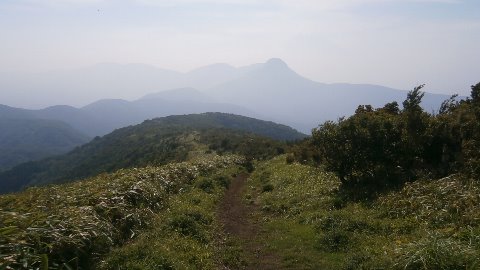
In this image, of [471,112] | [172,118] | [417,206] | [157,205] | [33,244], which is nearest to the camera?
[33,244]

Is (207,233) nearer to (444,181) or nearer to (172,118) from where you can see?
(444,181)

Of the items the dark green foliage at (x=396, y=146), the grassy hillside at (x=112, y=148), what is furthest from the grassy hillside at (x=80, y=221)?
the grassy hillside at (x=112, y=148)

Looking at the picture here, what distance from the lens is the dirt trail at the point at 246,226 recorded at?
12.4 meters

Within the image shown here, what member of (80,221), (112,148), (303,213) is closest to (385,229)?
(303,213)

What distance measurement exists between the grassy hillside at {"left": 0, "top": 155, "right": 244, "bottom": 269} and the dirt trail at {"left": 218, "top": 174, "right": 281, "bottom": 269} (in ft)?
5.98

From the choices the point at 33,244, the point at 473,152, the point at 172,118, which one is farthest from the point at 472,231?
the point at 172,118

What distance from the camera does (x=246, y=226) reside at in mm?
17078

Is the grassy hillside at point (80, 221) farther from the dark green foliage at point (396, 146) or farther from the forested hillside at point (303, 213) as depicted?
the dark green foliage at point (396, 146)

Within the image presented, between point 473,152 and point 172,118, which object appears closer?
point 473,152

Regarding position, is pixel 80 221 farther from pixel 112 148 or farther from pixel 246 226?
pixel 112 148

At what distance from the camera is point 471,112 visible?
1967cm

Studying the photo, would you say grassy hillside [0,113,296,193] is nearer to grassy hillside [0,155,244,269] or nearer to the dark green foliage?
the dark green foliage

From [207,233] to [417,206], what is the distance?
7551 mm

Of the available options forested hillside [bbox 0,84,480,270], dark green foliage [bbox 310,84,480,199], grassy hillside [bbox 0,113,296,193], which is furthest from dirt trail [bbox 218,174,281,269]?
grassy hillside [bbox 0,113,296,193]
